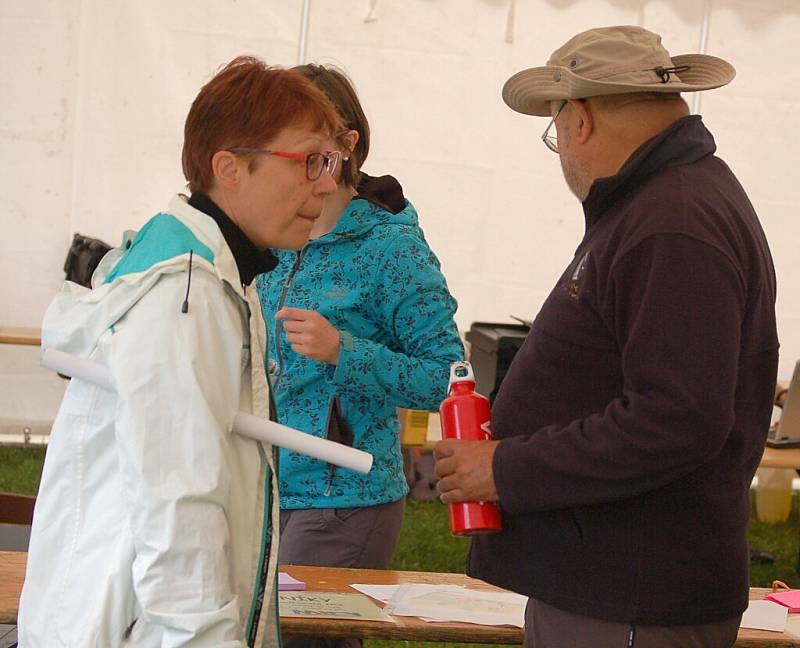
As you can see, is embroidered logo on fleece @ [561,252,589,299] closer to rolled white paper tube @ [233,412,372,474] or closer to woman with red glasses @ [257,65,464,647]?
rolled white paper tube @ [233,412,372,474]

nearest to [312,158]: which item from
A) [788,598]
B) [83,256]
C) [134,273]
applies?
[134,273]

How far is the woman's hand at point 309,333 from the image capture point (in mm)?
2352

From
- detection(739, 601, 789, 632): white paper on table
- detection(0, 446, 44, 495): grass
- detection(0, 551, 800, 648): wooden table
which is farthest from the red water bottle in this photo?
detection(0, 446, 44, 495): grass

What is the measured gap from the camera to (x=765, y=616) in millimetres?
2672

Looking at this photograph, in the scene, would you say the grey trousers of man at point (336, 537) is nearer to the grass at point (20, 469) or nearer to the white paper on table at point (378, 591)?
the white paper on table at point (378, 591)

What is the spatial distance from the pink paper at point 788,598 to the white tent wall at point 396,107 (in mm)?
3799

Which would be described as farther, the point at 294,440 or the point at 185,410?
the point at 294,440

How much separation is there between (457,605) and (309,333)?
29.3 inches

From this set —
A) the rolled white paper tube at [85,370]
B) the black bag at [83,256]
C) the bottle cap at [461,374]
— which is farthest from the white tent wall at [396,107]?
the rolled white paper tube at [85,370]

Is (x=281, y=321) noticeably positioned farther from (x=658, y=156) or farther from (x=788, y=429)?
(x=788, y=429)

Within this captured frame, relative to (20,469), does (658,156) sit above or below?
above

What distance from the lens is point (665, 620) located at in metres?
1.79

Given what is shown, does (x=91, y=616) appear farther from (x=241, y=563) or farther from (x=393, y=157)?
(x=393, y=157)

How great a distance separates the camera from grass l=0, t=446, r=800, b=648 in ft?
17.8
